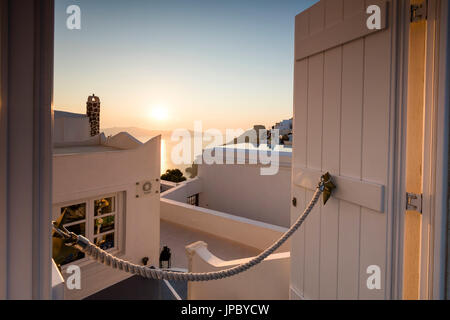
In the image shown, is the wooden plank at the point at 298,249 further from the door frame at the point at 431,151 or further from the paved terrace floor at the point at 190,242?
the paved terrace floor at the point at 190,242

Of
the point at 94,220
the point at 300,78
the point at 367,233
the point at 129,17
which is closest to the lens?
the point at 367,233

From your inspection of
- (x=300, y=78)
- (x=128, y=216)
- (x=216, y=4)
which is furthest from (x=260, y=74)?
(x=300, y=78)

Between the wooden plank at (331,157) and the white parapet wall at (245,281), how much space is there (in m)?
0.86

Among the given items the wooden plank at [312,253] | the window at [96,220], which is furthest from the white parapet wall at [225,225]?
the wooden plank at [312,253]

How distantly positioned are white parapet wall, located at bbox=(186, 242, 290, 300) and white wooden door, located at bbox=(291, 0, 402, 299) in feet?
1.83

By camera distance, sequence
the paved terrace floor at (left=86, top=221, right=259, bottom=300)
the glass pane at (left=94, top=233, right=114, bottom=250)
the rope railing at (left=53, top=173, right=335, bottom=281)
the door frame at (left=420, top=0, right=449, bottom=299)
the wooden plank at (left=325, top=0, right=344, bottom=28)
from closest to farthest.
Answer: the rope railing at (left=53, top=173, right=335, bottom=281) < the door frame at (left=420, top=0, right=449, bottom=299) < the wooden plank at (left=325, top=0, right=344, bottom=28) < the glass pane at (left=94, top=233, right=114, bottom=250) < the paved terrace floor at (left=86, top=221, right=259, bottom=300)

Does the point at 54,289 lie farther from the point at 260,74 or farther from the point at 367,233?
the point at 260,74

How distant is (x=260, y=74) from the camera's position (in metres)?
10.7

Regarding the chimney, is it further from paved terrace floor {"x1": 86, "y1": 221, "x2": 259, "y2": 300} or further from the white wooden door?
the white wooden door

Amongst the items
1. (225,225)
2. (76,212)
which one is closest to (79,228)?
(76,212)

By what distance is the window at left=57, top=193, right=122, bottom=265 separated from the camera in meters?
5.30

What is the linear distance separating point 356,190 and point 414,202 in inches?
11.8

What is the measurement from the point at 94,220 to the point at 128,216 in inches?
32.8

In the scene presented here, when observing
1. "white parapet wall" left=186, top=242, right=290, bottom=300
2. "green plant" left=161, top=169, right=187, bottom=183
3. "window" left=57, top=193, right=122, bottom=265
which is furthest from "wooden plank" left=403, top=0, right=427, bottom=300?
"green plant" left=161, top=169, right=187, bottom=183
